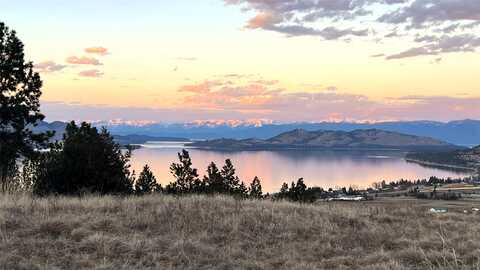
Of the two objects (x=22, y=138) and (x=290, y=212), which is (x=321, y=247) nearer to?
(x=290, y=212)

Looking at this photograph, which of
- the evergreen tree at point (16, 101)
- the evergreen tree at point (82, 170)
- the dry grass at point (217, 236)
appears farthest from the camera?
the evergreen tree at point (16, 101)

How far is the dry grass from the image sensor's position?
7.43 meters

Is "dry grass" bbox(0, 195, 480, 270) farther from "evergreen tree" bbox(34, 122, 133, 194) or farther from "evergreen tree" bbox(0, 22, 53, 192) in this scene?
"evergreen tree" bbox(0, 22, 53, 192)

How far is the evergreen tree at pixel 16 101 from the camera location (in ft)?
93.4

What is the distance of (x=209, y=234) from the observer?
9.12 meters

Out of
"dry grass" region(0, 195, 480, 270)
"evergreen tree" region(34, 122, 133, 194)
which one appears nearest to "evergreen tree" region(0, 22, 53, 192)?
"evergreen tree" region(34, 122, 133, 194)

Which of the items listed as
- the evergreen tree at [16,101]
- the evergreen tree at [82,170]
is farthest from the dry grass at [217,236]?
the evergreen tree at [16,101]

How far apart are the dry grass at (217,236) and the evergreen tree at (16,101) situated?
66.4ft

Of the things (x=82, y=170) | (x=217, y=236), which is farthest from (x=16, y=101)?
(x=217, y=236)

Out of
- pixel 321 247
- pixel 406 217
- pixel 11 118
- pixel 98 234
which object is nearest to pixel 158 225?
pixel 98 234

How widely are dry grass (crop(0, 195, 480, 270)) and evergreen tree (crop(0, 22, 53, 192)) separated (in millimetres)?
20244

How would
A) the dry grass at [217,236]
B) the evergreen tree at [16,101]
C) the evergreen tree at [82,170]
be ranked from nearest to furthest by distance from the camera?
the dry grass at [217,236] < the evergreen tree at [82,170] < the evergreen tree at [16,101]

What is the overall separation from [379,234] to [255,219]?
2586mm

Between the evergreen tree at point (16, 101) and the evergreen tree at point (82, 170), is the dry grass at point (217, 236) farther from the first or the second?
the evergreen tree at point (16, 101)
